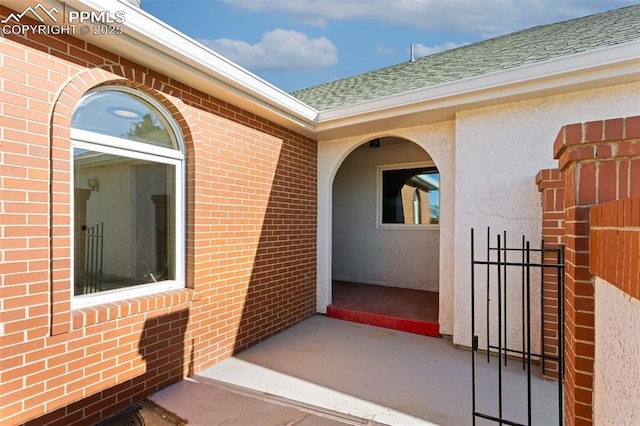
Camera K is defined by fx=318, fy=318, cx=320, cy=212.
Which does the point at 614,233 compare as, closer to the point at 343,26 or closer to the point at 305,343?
the point at 305,343

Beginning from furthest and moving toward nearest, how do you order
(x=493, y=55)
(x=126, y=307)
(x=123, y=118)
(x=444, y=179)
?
(x=493, y=55) → (x=444, y=179) → (x=123, y=118) → (x=126, y=307)

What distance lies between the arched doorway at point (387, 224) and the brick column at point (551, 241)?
2.84 metres

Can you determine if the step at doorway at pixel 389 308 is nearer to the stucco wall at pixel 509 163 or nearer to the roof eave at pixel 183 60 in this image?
the stucco wall at pixel 509 163

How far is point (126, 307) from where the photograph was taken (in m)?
3.00

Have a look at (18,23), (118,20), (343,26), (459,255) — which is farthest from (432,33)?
(18,23)

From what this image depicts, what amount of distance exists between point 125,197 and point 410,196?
19.9ft

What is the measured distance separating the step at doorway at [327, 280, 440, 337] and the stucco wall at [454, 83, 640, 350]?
75 centimetres

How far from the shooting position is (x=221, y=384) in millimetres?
3498

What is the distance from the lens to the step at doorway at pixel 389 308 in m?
5.07

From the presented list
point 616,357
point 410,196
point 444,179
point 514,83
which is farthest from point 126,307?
point 410,196

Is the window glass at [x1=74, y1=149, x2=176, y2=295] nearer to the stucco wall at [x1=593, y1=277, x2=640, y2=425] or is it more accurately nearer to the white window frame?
the stucco wall at [x1=593, y1=277, x2=640, y2=425]

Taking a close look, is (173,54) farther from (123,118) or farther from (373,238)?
(373,238)

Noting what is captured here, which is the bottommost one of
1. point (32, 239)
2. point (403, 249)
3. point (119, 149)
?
point (403, 249)

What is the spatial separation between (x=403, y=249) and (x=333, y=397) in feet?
15.5
